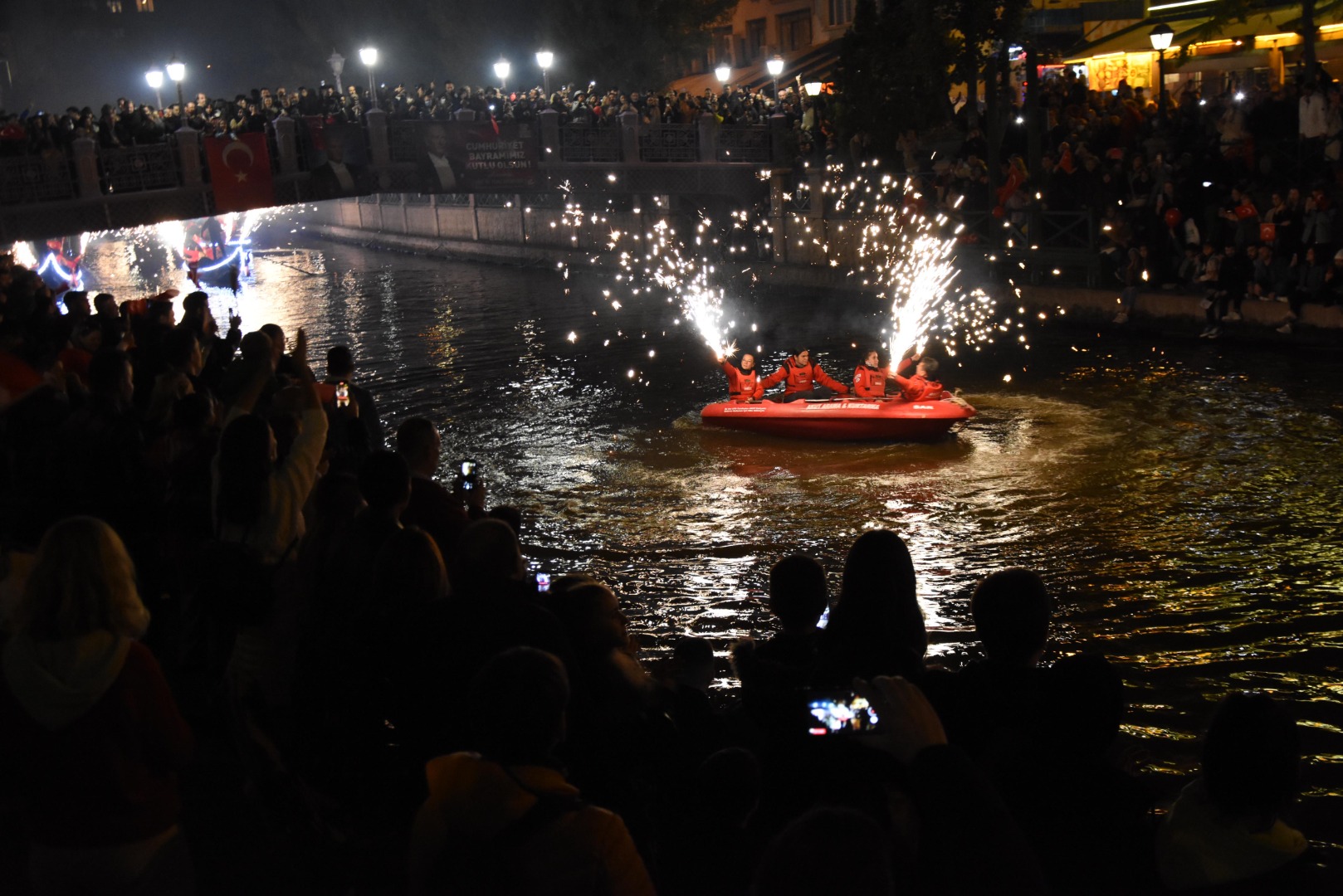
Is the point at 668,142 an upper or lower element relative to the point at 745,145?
upper

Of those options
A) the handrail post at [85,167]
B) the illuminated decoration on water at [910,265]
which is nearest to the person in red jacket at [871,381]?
the illuminated decoration on water at [910,265]

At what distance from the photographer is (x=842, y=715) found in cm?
328

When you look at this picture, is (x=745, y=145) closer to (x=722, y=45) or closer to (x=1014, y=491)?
(x=1014, y=491)

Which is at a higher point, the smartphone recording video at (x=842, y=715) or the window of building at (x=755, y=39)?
the window of building at (x=755, y=39)

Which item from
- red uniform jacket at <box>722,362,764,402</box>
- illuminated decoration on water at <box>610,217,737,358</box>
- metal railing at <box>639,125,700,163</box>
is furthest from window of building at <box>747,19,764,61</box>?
red uniform jacket at <box>722,362,764,402</box>

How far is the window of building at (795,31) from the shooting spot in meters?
53.3

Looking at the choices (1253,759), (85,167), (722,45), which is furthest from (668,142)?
(1253,759)

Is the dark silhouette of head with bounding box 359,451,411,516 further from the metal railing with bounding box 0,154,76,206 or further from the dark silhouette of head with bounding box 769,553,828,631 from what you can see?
the metal railing with bounding box 0,154,76,206

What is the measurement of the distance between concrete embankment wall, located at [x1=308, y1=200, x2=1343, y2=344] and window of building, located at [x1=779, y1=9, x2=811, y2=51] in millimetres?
17162

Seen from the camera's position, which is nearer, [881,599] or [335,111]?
[881,599]

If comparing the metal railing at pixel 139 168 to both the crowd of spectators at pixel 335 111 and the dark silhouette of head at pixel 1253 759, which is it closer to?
the crowd of spectators at pixel 335 111

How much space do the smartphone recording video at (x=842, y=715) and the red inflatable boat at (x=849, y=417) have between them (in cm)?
1338

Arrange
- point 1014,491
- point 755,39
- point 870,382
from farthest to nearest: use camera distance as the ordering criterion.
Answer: point 755,39
point 870,382
point 1014,491

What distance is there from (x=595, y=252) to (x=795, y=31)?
2049 cm
